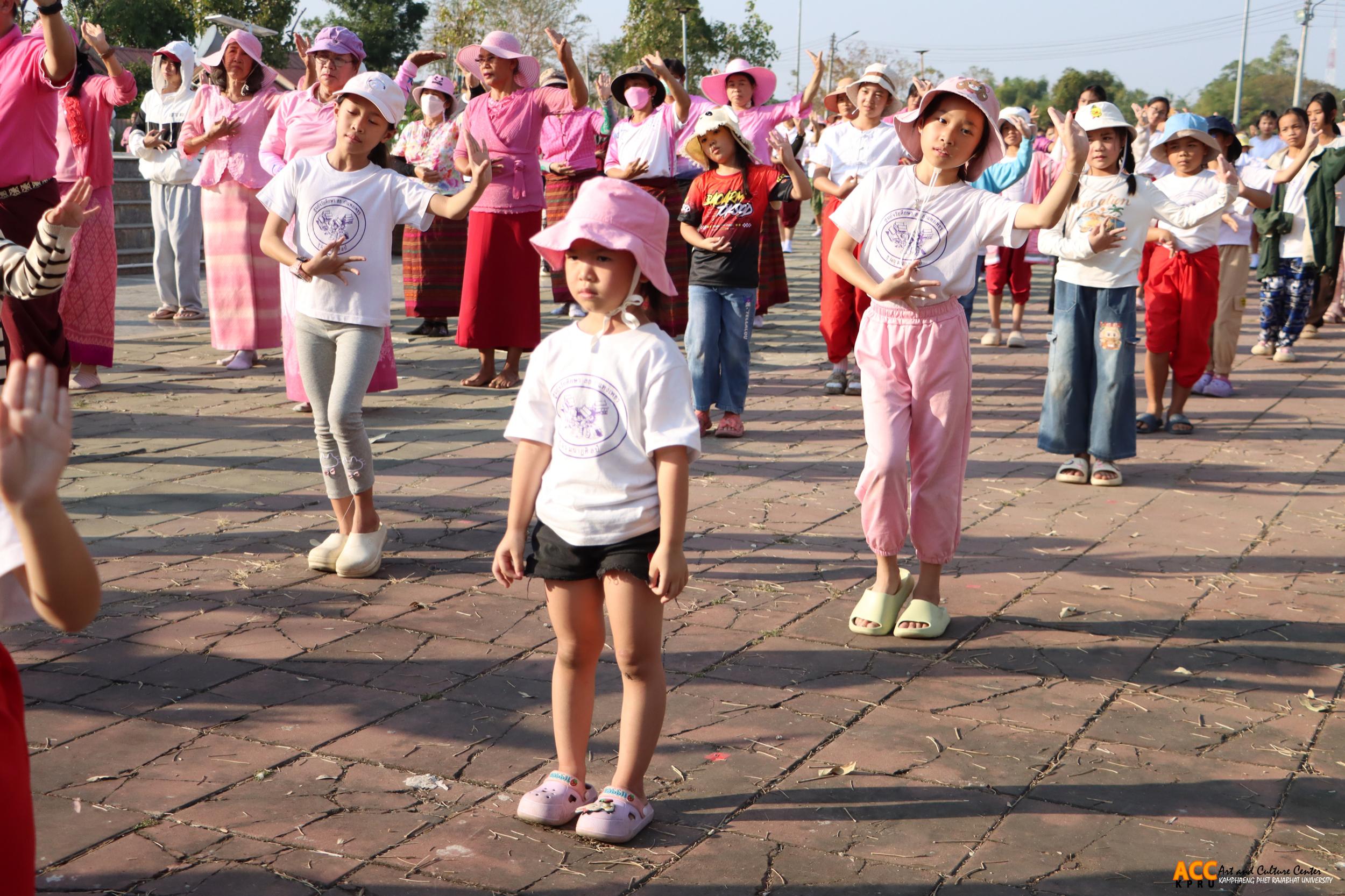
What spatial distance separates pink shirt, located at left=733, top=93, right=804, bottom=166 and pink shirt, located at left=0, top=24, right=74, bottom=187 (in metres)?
5.80

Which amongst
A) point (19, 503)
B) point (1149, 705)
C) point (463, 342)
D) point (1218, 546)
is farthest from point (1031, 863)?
point (463, 342)

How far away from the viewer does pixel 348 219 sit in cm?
554

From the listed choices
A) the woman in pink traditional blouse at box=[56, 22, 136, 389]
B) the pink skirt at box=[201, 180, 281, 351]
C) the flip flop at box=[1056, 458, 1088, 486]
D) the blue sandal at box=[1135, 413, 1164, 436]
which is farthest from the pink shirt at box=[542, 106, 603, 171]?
the flip flop at box=[1056, 458, 1088, 486]

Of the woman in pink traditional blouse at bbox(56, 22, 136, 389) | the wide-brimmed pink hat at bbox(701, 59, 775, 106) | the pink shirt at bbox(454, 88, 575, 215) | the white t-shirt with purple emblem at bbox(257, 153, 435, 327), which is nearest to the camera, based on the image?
the white t-shirt with purple emblem at bbox(257, 153, 435, 327)

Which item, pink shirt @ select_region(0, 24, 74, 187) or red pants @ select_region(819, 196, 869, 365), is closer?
pink shirt @ select_region(0, 24, 74, 187)

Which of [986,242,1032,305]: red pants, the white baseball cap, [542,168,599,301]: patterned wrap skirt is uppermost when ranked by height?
the white baseball cap

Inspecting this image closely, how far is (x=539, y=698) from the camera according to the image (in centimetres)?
426

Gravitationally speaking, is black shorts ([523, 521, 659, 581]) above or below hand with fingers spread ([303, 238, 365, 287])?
below

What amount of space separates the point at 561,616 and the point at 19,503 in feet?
5.47

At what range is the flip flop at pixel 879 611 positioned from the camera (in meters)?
4.95

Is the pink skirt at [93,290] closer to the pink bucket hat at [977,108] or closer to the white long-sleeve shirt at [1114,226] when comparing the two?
the pink bucket hat at [977,108]

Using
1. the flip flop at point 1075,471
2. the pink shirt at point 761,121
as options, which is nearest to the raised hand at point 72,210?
the flip flop at point 1075,471

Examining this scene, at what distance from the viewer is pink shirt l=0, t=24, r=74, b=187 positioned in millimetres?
5926

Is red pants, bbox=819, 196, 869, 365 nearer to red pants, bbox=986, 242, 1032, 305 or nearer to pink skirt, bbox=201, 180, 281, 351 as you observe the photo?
red pants, bbox=986, 242, 1032, 305
